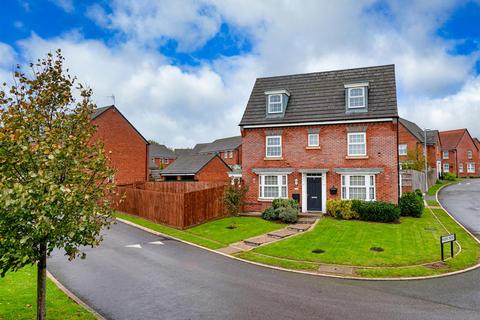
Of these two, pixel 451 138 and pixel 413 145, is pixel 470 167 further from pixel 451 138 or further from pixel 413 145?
pixel 413 145

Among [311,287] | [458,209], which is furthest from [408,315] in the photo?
[458,209]

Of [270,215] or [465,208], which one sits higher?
[465,208]

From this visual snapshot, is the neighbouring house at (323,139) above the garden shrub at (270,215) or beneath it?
above

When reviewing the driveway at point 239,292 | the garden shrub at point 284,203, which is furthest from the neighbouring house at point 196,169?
the driveway at point 239,292

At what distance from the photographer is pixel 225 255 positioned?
586 inches

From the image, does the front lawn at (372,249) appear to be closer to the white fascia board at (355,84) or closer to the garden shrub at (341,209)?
the garden shrub at (341,209)

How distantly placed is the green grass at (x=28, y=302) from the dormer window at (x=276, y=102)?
61.3 ft

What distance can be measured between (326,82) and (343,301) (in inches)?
777

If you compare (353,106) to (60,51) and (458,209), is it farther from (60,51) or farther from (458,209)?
(60,51)

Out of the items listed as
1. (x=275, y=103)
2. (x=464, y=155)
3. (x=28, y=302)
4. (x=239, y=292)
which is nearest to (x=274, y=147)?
(x=275, y=103)

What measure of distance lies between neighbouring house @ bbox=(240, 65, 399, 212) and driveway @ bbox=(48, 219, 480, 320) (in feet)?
36.9

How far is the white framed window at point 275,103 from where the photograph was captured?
84.3 ft

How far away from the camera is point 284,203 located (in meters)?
22.8

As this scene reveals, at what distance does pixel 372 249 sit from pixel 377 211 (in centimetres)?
665
